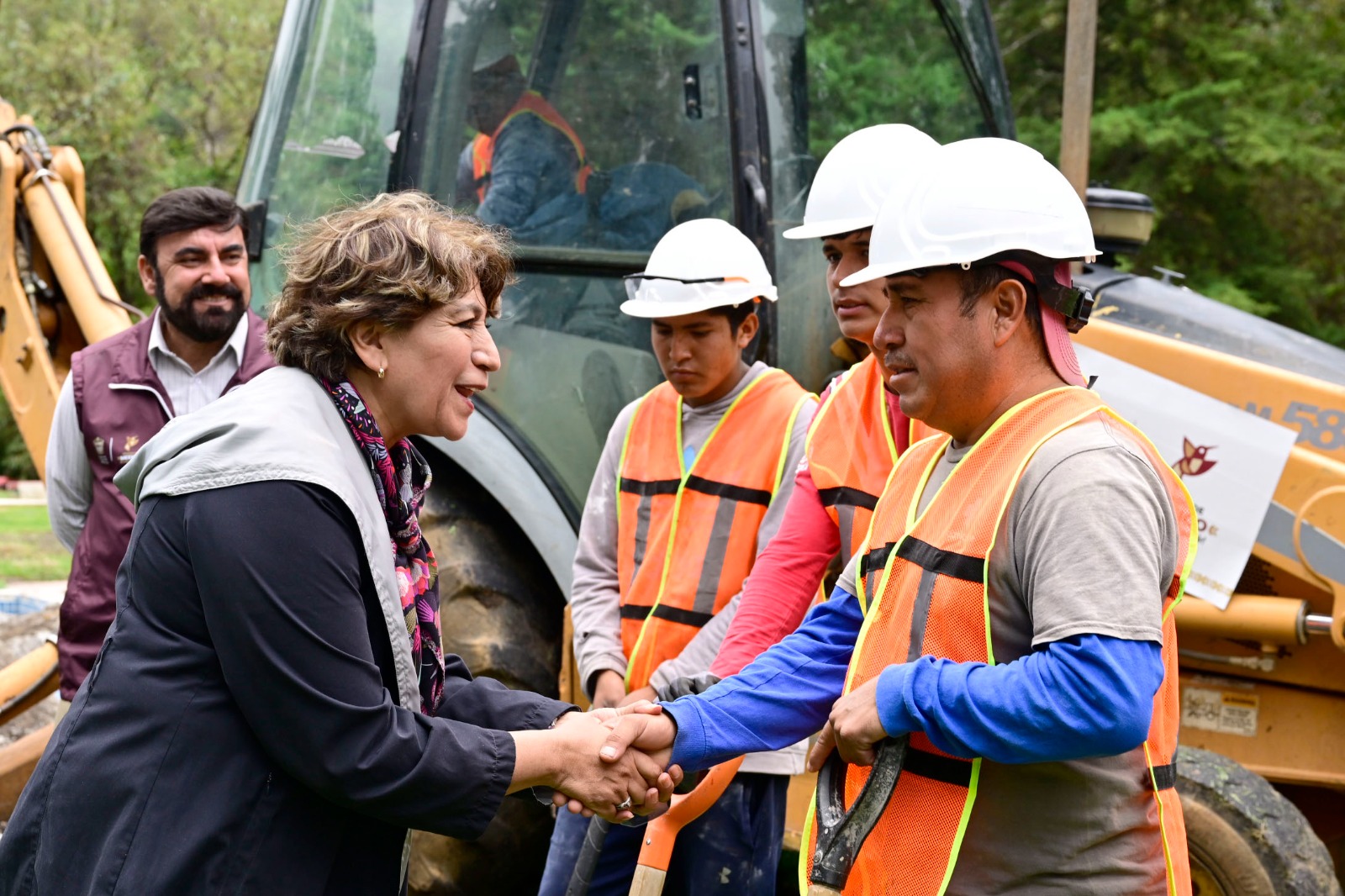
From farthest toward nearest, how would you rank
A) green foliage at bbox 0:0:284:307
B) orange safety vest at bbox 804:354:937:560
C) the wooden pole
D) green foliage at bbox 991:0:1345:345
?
green foliage at bbox 0:0:284:307
green foliage at bbox 991:0:1345:345
the wooden pole
orange safety vest at bbox 804:354:937:560

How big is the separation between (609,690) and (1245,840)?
167 centimetres

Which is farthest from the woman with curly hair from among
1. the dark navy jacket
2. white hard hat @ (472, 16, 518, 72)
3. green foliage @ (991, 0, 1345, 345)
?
green foliage @ (991, 0, 1345, 345)

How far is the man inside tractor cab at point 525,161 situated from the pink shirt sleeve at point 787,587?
158 cm

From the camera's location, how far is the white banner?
374 centimetres

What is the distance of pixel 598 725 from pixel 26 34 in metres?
20.7

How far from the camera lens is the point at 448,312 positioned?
7.81 ft

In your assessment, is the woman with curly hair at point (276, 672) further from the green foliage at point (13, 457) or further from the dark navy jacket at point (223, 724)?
the green foliage at point (13, 457)

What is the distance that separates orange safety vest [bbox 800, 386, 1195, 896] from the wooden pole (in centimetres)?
228

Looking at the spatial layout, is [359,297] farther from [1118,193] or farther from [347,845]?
[1118,193]

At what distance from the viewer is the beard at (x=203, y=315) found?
388 centimetres

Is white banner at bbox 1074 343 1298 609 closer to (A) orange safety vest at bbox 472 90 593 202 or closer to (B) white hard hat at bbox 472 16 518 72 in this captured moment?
(A) orange safety vest at bbox 472 90 593 202

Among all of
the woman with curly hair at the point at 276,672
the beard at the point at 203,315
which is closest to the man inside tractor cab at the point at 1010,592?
the woman with curly hair at the point at 276,672

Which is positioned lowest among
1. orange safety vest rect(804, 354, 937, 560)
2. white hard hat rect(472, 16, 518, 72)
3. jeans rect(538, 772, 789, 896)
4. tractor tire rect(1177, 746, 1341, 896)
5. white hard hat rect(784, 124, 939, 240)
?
tractor tire rect(1177, 746, 1341, 896)

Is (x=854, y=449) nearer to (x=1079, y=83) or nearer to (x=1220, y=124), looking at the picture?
(x=1079, y=83)
